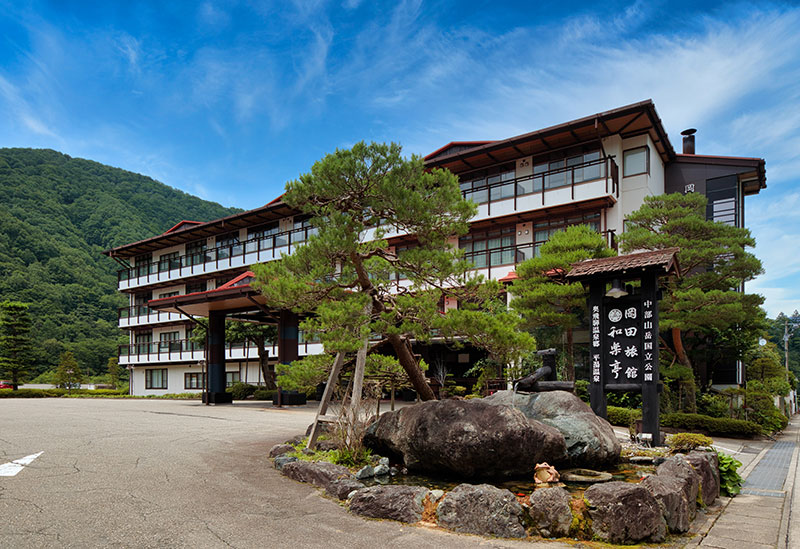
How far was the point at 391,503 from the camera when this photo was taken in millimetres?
5723

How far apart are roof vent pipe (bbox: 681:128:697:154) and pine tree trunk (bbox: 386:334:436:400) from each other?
67.7 feet

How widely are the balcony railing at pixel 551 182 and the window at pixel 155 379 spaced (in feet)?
88.2

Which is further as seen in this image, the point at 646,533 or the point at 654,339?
the point at 654,339

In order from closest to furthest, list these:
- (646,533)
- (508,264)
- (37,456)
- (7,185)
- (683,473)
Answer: (646,533) < (683,473) < (37,456) < (508,264) < (7,185)

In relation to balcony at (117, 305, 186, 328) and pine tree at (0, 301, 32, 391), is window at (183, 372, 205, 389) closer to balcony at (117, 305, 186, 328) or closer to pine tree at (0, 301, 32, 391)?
balcony at (117, 305, 186, 328)

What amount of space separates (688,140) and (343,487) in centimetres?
2422

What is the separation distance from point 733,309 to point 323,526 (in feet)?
43.9

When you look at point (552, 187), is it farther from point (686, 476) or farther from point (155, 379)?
point (155, 379)

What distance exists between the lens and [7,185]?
5444 cm

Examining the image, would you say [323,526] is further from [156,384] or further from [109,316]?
[109,316]

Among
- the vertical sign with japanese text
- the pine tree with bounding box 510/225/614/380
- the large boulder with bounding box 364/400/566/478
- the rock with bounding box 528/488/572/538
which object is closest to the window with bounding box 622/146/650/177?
the pine tree with bounding box 510/225/614/380

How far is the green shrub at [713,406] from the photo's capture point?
1581cm

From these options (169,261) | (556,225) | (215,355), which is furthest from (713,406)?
(169,261)

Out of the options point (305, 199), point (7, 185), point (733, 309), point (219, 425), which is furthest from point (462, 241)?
point (7, 185)
